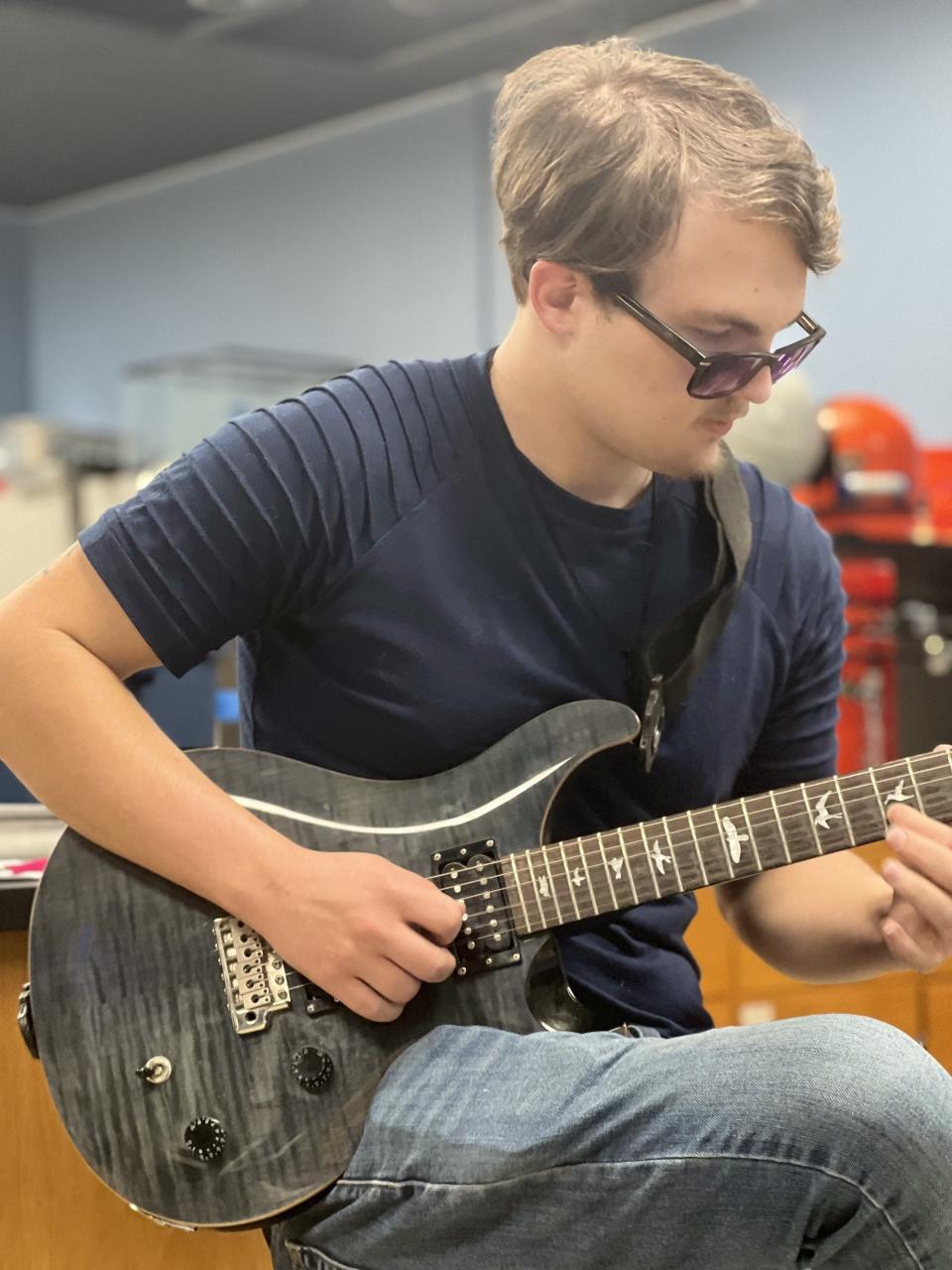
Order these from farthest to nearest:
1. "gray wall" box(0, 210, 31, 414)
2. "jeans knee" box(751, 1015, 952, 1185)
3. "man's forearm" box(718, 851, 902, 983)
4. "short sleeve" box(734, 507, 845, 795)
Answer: "gray wall" box(0, 210, 31, 414)
"short sleeve" box(734, 507, 845, 795)
"man's forearm" box(718, 851, 902, 983)
"jeans knee" box(751, 1015, 952, 1185)

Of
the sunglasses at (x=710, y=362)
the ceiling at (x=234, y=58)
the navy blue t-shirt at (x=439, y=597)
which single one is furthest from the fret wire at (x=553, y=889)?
the ceiling at (x=234, y=58)

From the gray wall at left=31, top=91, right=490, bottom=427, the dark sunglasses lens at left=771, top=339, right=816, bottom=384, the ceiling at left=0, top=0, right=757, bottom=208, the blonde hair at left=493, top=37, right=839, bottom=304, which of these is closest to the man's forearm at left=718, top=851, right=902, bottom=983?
the dark sunglasses lens at left=771, top=339, right=816, bottom=384

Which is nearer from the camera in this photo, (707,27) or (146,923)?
(146,923)

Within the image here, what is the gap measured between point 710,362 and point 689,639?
26 centimetres

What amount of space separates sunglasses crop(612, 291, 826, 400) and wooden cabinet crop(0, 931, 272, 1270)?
832 millimetres

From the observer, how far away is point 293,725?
1.49 meters

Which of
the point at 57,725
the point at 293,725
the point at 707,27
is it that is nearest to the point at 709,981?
the point at 293,725

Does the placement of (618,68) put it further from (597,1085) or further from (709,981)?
(709,981)

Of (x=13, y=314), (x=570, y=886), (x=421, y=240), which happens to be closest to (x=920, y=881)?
(x=570, y=886)

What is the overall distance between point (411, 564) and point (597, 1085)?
0.51 m

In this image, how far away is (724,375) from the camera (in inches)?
55.6

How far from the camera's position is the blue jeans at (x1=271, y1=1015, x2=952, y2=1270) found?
1103mm

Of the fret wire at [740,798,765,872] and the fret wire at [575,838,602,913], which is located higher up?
the fret wire at [740,798,765,872]

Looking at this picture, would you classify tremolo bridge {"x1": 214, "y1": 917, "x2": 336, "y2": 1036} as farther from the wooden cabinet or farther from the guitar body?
the wooden cabinet
